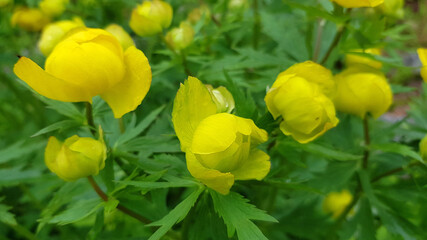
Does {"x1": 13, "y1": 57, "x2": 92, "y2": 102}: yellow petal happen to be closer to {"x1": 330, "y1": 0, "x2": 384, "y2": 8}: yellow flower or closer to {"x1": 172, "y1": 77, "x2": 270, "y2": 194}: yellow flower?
{"x1": 172, "y1": 77, "x2": 270, "y2": 194}: yellow flower

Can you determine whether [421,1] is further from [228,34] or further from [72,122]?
[72,122]

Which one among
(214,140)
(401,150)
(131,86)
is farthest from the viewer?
(401,150)

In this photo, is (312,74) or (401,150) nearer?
(312,74)

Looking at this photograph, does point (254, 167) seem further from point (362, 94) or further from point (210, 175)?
point (362, 94)

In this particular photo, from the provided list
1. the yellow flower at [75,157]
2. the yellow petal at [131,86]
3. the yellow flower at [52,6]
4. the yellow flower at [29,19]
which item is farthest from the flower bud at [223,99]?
the yellow flower at [29,19]

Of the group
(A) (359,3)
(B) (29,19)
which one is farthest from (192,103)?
(B) (29,19)

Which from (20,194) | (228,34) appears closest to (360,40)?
(228,34)

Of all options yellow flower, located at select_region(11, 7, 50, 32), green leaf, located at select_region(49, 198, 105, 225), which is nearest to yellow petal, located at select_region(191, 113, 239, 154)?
green leaf, located at select_region(49, 198, 105, 225)

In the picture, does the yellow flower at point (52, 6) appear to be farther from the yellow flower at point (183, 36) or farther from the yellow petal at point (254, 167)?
the yellow petal at point (254, 167)
